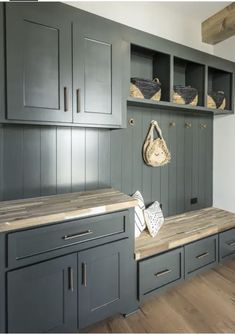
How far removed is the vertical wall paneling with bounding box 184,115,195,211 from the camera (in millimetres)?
2578

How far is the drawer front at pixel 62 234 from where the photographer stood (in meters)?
1.17

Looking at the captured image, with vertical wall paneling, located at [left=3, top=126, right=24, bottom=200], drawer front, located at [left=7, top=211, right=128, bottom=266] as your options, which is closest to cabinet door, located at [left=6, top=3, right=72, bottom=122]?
vertical wall paneling, located at [left=3, top=126, right=24, bottom=200]

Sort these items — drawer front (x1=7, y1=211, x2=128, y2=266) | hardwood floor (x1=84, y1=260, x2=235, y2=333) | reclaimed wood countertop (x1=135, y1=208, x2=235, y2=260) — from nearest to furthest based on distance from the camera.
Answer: drawer front (x1=7, y1=211, x2=128, y2=266)
hardwood floor (x1=84, y1=260, x2=235, y2=333)
reclaimed wood countertop (x1=135, y1=208, x2=235, y2=260)

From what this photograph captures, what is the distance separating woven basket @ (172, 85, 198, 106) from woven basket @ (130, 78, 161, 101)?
0.69ft

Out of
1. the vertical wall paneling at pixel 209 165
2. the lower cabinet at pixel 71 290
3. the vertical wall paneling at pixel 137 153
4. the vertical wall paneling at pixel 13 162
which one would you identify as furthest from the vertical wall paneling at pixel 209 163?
the vertical wall paneling at pixel 13 162

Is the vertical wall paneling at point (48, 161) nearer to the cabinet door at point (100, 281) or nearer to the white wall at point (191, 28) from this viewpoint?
the cabinet door at point (100, 281)

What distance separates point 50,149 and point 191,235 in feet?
4.65

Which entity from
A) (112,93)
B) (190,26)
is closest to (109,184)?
(112,93)

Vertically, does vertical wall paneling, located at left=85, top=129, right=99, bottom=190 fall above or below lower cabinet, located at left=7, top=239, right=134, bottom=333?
above

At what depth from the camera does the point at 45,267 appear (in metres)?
1.27

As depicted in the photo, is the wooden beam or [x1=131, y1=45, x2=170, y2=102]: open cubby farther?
the wooden beam

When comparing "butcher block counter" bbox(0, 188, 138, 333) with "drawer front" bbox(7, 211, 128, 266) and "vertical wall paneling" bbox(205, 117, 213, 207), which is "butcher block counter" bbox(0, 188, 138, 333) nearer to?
"drawer front" bbox(7, 211, 128, 266)

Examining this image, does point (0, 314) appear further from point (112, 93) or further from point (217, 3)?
point (217, 3)

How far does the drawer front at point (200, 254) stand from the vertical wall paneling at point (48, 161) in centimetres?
128
